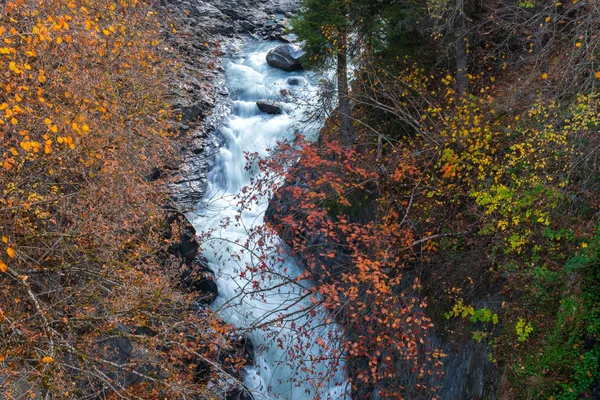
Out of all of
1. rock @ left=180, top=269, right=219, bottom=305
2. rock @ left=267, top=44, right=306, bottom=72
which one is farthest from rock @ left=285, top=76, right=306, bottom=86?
rock @ left=180, top=269, right=219, bottom=305

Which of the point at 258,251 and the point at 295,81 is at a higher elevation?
the point at 295,81

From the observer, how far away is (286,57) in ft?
63.7

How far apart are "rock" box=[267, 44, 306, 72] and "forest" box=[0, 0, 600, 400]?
23.2 ft

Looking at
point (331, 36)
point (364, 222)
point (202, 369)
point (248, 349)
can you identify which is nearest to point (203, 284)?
point (248, 349)

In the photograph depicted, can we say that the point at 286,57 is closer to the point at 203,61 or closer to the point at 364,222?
the point at 203,61

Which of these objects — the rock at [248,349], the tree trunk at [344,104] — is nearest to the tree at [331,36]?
the tree trunk at [344,104]

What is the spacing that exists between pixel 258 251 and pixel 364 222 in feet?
10.00

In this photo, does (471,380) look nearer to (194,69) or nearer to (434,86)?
(434,86)

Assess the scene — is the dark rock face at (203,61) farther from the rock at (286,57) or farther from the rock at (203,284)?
the rock at (203,284)

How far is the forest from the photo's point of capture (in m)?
6.56

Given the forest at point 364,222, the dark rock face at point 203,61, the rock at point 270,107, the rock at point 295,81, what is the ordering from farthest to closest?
the rock at point 295,81
the rock at point 270,107
the dark rock face at point 203,61
the forest at point 364,222

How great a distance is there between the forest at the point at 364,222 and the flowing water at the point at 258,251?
18cm

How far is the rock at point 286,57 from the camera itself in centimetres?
1931

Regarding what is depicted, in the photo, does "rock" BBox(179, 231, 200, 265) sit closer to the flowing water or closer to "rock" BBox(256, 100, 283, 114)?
the flowing water
